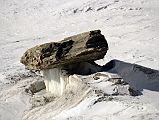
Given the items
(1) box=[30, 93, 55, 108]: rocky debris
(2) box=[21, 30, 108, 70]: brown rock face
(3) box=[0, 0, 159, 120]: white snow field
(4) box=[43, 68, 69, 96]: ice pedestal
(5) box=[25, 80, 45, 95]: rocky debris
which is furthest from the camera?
(5) box=[25, 80, 45, 95]: rocky debris

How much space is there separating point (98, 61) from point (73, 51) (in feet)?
15.8

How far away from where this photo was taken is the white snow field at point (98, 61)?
28.8 ft

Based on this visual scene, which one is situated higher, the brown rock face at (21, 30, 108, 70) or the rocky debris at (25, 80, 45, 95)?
the brown rock face at (21, 30, 108, 70)

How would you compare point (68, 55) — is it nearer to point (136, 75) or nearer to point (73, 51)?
point (73, 51)

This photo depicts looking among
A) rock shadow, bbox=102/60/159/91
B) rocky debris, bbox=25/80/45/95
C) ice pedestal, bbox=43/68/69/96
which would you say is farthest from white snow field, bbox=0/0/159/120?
ice pedestal, bbox=43/68/69/96

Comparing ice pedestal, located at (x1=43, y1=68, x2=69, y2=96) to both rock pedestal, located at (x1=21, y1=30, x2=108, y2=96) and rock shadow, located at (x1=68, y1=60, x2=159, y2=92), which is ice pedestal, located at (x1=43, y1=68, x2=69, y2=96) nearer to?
rock pedestal, located at (x1=21, y1=30, x2=108, y2=96)

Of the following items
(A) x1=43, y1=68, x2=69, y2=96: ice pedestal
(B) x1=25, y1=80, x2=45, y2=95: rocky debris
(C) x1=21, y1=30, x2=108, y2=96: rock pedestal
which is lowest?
(B) x1=25, y1=80, x2=45, y2=95: rocky debris

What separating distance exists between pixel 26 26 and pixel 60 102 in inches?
457

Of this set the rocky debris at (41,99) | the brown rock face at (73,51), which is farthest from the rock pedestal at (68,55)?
the rocky debris at (41,99)

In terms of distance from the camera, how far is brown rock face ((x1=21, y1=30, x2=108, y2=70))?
33.6ft

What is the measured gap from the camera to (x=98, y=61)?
49.4 feet

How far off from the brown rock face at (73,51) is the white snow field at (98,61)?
0.51 metres

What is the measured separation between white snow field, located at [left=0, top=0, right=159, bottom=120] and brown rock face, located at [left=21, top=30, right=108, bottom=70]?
1.68 ft

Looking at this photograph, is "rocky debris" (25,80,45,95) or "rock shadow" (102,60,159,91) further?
"rocky debris" (25,80,45,95)
